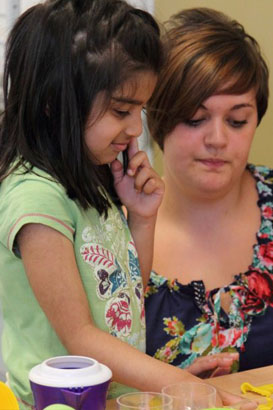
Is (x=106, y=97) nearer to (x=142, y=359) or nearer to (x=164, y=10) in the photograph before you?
(x=142, y=359)

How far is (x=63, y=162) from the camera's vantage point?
1.10 m

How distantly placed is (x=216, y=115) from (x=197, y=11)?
26cm

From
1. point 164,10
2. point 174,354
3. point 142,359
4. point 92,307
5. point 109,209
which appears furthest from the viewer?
point 164,10

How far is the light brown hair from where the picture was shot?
1.61 m

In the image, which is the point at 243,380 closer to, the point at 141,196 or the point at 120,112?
the point at 141,196

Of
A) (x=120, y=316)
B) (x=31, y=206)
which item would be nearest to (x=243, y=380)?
(x=120, y=316)

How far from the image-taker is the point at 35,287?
1.04m

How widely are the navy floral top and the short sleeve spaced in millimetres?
583

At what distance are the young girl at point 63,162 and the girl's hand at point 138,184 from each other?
149mm

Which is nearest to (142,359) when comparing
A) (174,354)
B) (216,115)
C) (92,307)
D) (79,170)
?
(92,307)

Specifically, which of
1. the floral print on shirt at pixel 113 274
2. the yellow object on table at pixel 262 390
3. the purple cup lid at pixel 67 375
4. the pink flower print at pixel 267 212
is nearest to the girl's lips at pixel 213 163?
the pink flower print at pixel 267 212

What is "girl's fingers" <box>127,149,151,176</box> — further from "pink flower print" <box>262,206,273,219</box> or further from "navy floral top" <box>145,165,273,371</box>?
"pink flower print" <box>262,206,273,219</box>

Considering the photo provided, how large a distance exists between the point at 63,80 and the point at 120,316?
340mm

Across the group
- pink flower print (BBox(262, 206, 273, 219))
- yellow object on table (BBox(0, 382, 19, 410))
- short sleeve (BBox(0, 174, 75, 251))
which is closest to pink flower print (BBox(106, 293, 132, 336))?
short sleeve (BBox(0, 174, 75, 251))
